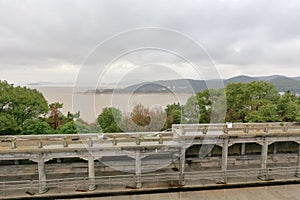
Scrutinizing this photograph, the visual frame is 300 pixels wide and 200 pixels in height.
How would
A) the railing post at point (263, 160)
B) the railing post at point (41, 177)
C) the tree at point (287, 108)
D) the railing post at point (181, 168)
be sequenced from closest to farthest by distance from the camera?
the railing post at point (41, 177)
the railing post at point (181, 168)
the railing post at point (263, 160)
the tree at point (287, 108)

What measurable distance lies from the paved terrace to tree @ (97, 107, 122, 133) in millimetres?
2603

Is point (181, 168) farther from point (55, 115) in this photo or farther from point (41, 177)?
point (55, 115)

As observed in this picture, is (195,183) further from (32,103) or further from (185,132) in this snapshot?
(32,103)

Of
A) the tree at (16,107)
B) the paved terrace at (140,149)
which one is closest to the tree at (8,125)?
the tree at (16,107)

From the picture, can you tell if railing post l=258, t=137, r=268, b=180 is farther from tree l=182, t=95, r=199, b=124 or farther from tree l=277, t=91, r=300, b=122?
tree l=277, t=91, r=300, b=122

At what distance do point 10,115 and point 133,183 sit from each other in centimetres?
835

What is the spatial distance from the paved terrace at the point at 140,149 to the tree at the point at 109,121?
2.60 metres

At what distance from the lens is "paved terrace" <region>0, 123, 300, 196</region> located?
8.10 m

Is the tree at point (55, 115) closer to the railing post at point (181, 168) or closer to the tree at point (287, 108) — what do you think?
the railing post at point (181, 168)

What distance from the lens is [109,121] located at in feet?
42.9

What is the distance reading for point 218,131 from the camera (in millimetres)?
9328

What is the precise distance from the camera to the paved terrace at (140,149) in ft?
26.6

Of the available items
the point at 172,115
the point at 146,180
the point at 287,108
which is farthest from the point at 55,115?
the point at 287,108

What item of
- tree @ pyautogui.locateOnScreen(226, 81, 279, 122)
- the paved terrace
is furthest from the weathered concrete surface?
tree @ pyautogui.locateOnScreen(226, 81, 279, 122)
